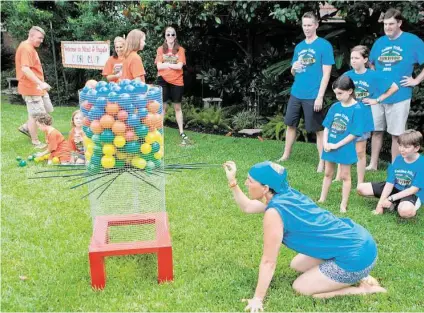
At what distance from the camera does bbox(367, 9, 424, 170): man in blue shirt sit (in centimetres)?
568

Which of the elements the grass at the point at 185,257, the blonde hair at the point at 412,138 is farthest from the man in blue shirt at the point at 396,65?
the blonde hair at the point at 412,138

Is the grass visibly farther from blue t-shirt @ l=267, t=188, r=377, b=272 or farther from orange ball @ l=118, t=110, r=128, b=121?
orange ball @ l=118, t=110, r=128, b=121

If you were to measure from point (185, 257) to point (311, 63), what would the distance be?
3341mm

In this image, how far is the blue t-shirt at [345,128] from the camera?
4.70m

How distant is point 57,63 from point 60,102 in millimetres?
1199

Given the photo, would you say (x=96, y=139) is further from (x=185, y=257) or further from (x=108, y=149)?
(x=185, y=257)

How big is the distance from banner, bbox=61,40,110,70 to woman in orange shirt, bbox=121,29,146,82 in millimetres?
2817

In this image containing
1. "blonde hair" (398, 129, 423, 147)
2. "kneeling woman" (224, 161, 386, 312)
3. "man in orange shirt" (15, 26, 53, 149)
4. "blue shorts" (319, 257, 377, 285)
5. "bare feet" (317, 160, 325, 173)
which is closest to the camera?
"kneeling woman" (224, 161, 386, 312)

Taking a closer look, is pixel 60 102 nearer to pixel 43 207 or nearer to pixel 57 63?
pixel 57 63

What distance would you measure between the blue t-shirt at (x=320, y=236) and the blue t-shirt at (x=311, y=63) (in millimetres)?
3227

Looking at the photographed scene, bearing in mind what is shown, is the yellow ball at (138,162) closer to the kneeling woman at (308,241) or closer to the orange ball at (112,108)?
the orange ball at (112,108)

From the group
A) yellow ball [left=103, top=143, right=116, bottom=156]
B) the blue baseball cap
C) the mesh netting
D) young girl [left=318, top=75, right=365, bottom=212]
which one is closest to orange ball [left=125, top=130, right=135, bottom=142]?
the mesh netting

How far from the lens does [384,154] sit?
7.30 meters

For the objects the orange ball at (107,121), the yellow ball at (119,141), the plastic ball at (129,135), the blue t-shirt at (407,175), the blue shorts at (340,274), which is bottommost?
the blue shorts at (340,274)
